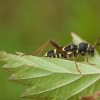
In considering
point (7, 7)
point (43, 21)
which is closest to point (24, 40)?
point (43, 21)

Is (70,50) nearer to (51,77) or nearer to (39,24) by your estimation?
(51,77)

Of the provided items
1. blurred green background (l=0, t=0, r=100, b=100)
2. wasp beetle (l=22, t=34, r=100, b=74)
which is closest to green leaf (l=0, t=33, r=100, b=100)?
wasp beetle (l=22, t=34, r=100, b=74)

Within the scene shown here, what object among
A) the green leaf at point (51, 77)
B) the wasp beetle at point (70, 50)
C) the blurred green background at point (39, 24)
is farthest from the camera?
the blurred green background at point (39, 24)

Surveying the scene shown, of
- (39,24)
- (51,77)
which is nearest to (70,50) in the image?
(51,77)

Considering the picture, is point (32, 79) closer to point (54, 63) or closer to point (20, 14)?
point (54, 63)

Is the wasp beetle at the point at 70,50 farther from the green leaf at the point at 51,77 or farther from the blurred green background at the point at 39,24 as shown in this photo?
the blurred green background at the point at 39,24

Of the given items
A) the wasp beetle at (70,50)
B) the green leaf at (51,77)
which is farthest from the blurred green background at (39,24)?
the green leaf at (51,77)
